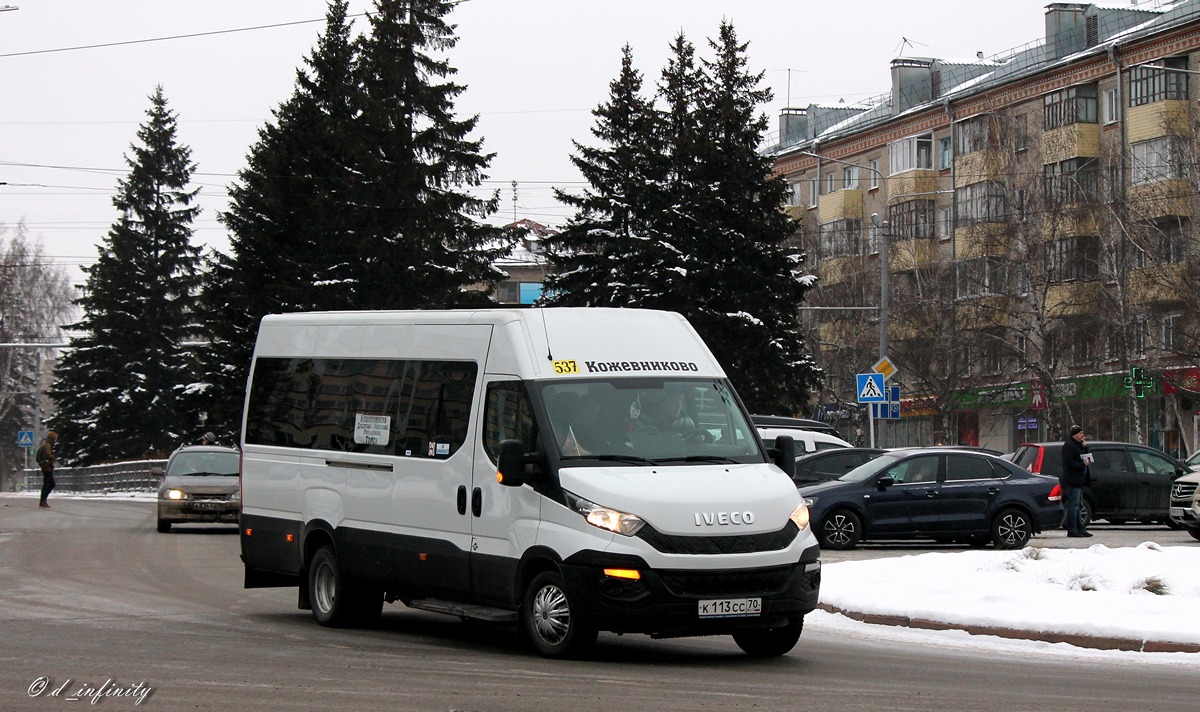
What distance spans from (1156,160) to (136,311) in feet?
139

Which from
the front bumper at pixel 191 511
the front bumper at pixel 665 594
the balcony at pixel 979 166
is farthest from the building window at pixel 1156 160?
the front bumper at pixel 665 594

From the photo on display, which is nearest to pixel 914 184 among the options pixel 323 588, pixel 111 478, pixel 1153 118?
pixel 1153 118

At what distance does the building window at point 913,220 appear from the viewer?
229ft

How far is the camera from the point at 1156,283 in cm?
4897

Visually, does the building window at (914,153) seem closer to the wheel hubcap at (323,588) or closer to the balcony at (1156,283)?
the balcony at (1156,283)

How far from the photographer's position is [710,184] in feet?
167

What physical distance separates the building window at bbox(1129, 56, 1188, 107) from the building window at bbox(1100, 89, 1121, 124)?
3.38 feet

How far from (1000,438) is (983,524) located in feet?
140

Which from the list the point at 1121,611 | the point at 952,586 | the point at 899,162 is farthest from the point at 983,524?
the point at 899,162

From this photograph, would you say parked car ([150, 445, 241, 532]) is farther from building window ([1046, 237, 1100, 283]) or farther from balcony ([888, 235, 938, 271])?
balcony ([888, 235, 938, 271])

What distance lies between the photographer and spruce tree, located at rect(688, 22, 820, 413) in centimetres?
4991

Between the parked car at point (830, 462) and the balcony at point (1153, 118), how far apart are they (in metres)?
28.4

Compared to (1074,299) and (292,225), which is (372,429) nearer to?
(292,225)

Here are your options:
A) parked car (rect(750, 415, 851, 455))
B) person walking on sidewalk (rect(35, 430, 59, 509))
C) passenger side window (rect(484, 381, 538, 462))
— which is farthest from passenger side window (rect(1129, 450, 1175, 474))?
person walking on sidewalk (rect(35, 430, 59, 509))
